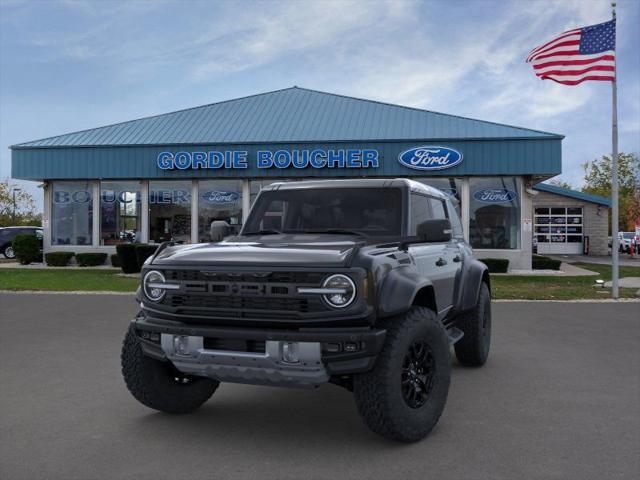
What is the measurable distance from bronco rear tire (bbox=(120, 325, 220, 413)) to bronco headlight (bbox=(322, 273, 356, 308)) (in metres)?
1.53

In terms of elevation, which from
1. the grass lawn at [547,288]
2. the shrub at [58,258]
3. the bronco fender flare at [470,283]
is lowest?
the grass lawn at [547,288]

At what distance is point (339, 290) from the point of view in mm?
4012

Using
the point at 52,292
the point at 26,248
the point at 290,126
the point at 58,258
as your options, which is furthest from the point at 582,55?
the point at 26,248

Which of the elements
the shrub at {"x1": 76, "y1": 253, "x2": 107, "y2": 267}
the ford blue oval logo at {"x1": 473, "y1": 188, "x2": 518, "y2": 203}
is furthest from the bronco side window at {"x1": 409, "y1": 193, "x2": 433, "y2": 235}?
the shrub at {"x1": 76, "y1": 253, "x2": 107, "y2": 267}

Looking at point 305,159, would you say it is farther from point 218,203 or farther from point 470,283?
point 470,283

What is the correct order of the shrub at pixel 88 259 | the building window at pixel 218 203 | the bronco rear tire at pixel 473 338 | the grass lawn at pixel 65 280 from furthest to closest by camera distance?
the building window at pixel 218 203
the shrub at pixel 88 259
the grass lawn at pixel 65 280
the bronco rear tire at pixel 473 338

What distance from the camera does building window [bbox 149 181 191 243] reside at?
1014 inches

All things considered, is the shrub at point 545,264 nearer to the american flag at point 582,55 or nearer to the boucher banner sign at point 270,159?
the boucher banner sign at point 270,159

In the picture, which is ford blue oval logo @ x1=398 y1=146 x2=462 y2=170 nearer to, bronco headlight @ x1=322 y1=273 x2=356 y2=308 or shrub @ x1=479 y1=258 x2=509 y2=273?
shrub @ x1=479 y1=258 x2=509 y2=273

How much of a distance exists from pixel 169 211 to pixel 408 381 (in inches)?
892

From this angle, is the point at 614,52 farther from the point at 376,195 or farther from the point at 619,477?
the point at 619,477

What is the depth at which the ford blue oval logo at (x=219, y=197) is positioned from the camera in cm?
2539

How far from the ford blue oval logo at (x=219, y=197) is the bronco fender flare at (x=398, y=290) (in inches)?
829

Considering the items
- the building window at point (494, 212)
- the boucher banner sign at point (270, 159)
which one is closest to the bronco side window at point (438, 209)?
the boucher banner sign at point (270, 159)
